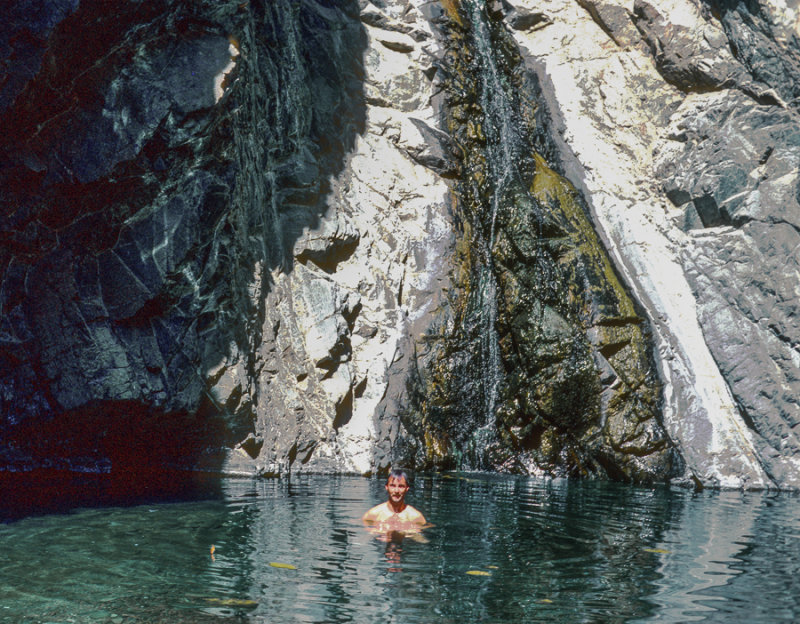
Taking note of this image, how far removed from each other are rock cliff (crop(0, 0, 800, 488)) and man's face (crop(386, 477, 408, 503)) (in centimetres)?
476

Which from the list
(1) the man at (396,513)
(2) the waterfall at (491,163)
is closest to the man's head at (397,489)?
(1) the man at (396,513)

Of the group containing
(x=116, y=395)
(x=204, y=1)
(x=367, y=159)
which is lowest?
(x=116, y=395)

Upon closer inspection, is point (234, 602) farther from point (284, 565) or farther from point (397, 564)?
point (397, 564)

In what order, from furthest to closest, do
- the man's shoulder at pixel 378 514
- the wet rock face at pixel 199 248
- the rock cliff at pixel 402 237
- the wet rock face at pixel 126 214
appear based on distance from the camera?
1. the rock cliff at pixel 402 237
2. the wet rock face at pixel 199 248
3. the wet rock face at pixel 126 214
4. the man's shoulder at pixel 378 514

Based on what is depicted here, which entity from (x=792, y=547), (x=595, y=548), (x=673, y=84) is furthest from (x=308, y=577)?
(x=673, y=84)

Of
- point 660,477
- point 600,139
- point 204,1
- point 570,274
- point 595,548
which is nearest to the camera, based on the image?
point 595,548

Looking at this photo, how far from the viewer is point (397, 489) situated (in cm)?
826

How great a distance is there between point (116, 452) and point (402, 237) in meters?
6.35

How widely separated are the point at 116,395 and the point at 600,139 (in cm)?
1110

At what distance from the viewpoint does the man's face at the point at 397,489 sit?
27.0ft

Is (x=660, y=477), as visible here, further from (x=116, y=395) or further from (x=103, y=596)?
(x=103, y=596)

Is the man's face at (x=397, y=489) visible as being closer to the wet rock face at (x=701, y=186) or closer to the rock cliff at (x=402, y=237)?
the rock cliff at (x=402, y=237)

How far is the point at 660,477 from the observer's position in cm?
1345

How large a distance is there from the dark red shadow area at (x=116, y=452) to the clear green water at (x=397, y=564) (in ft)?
6.73
